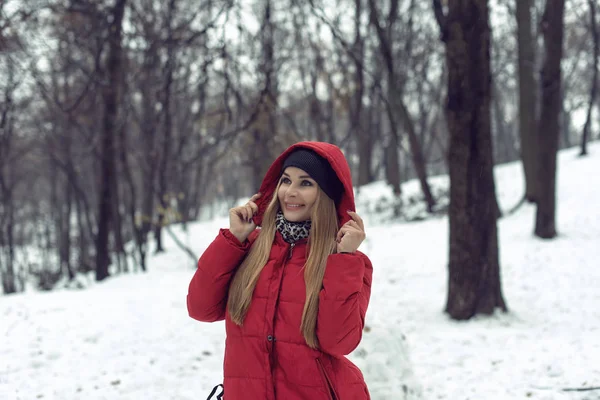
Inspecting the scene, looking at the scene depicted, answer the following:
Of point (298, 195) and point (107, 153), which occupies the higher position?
point (107, 153)

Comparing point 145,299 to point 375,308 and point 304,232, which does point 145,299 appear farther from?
point 304,232

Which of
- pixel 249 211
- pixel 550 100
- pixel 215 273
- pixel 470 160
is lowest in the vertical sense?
pixel 215 273

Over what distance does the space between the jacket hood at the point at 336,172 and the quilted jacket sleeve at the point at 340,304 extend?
0.29m

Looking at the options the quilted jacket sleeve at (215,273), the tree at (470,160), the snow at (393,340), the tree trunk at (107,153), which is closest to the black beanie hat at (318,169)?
the quilted jacket sleeve at (215,273)

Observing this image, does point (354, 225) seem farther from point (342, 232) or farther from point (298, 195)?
point (298, 195)

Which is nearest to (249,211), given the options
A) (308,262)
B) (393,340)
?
(308,262)

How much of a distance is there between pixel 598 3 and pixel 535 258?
21.7 feet

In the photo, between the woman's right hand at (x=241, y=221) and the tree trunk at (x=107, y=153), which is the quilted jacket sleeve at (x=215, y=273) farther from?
the tree trunk at (x=107, y=153)

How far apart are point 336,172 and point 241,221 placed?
1.44 feet

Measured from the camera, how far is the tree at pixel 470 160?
5.04 meters

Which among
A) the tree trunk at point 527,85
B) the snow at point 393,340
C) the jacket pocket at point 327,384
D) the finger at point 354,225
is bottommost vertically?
the snow at point 393,340

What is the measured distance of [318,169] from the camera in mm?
1975

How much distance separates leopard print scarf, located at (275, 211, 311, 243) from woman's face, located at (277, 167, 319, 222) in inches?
0.8

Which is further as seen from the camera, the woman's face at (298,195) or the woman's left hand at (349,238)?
the woman's face at (298,195)
